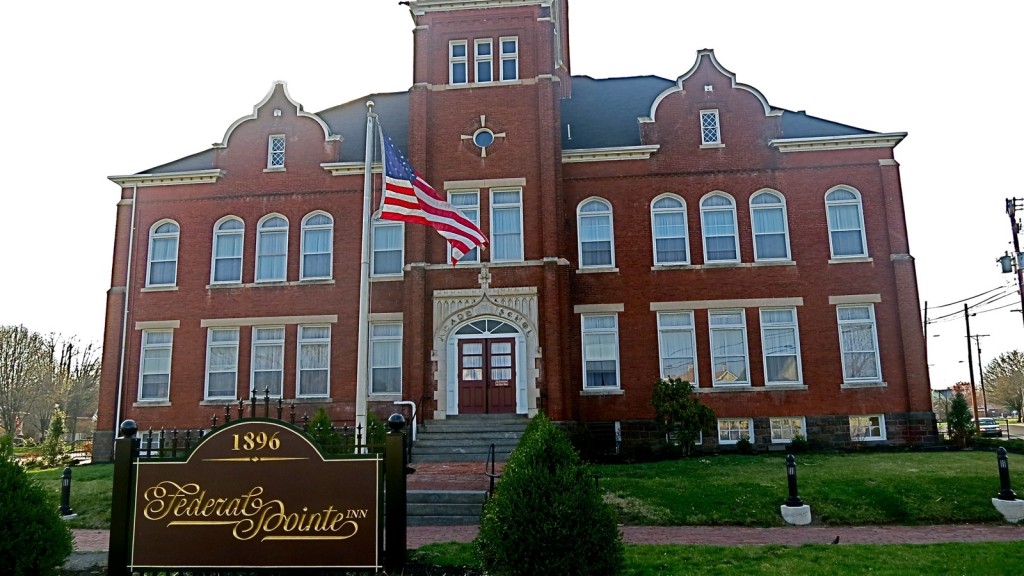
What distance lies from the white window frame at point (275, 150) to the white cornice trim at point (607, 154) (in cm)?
959

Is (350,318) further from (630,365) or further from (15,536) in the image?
(15,536)

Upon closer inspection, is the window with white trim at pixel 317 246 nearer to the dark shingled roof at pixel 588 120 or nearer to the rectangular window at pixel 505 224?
the dark shingled roof at pixel 588 120

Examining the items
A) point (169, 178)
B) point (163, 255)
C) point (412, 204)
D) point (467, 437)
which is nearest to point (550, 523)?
point (412, 204)

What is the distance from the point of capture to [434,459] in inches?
765

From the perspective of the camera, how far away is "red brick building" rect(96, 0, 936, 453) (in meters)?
22.2

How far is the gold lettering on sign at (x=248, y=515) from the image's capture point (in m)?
7.86

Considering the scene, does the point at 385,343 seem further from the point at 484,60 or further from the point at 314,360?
the point at 484,60

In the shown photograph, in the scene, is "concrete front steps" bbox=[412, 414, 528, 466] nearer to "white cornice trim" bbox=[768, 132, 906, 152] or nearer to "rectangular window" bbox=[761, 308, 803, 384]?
"rectangular window" bbox=[761, 308, 803, 384]

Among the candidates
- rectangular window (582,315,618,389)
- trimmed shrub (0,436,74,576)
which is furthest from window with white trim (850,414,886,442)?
trimmed shrub (0,436,74,576)

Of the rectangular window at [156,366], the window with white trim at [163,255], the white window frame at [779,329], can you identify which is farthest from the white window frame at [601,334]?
the window with white trim at [163,255]

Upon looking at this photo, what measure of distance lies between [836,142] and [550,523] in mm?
20704

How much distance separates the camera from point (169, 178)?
82.3ft

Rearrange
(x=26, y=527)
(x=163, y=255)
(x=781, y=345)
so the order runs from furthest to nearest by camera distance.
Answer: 1. (x=163, y=255)
2. (x=781, y=345)
3. (x=26, y=527)

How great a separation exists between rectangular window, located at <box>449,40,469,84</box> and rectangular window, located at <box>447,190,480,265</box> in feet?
12.2
